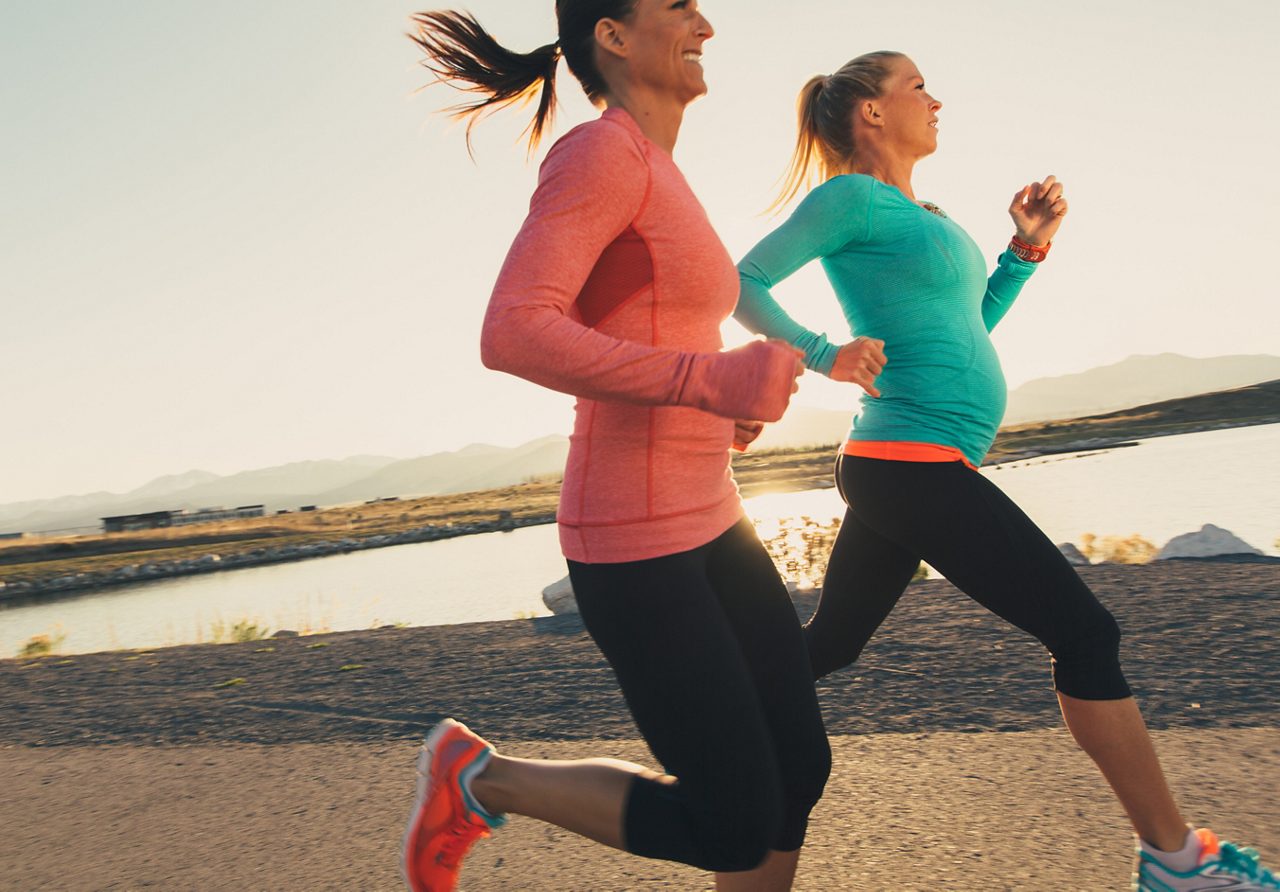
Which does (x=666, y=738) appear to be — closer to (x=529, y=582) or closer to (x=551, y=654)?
(x=551, y=654)

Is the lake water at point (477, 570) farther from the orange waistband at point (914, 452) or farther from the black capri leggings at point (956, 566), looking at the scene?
the orange waistband at point (914, 452)

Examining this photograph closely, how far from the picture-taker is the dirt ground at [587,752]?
2.88 metres

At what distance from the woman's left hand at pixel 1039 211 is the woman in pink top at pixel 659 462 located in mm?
1633

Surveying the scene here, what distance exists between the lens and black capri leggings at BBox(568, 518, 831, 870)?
1.83 m

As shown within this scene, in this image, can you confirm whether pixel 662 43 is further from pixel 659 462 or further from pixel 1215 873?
pixel 1215 873

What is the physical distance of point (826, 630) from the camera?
2.79 m

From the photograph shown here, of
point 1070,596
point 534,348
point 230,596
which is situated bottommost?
point 230,596

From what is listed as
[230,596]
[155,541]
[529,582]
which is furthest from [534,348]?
[155,541]

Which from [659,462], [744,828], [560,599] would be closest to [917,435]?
[659,462]

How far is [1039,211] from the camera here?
130 inches

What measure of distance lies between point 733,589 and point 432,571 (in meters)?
19.4

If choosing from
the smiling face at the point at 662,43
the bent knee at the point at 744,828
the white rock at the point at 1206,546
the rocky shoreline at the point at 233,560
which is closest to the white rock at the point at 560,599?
the white rock at the point at 1206,546

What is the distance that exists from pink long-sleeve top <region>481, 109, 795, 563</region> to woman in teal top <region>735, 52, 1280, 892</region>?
0.47 meters

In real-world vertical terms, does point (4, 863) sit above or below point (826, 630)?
below
